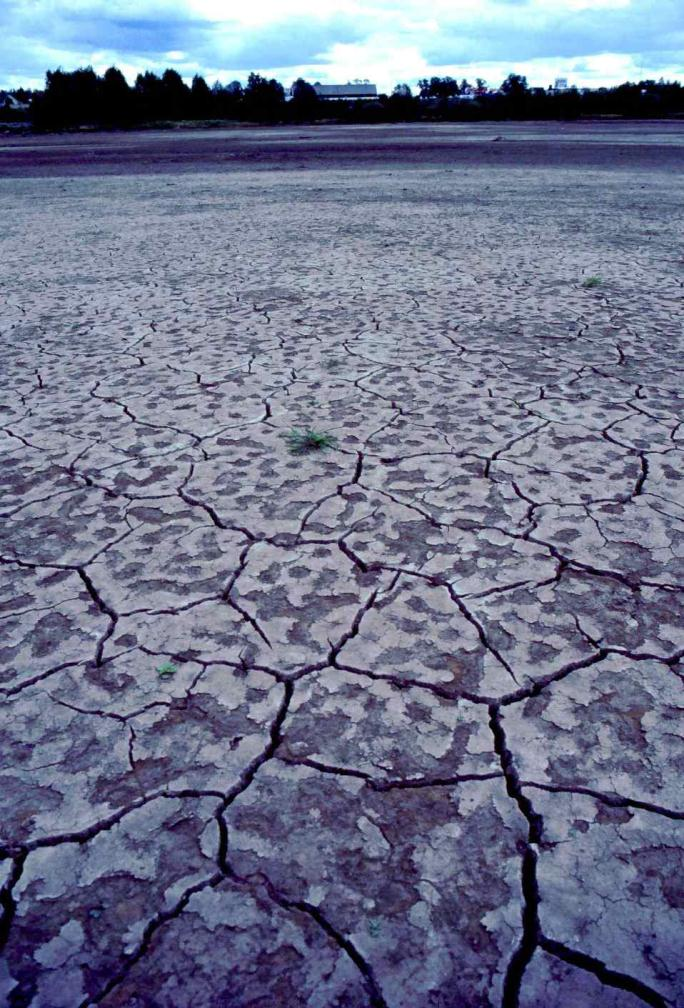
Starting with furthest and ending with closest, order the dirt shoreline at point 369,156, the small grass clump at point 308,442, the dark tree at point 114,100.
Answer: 1. the dark tree at point 114,100
2. the dirt shoreline at point 369,156
3. the small grass clump at point 308,442

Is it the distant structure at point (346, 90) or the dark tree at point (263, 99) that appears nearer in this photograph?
the dark tree at point (263, 99)

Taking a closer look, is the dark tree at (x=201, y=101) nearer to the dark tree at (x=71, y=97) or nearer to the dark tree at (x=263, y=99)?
the dark tree at (x=263, y=99)

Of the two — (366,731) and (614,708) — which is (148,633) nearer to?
(366,731)

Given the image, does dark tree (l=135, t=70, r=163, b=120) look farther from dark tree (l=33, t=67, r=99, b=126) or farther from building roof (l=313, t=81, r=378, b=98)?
building roof (l=313, t=81, r=378, b=98)

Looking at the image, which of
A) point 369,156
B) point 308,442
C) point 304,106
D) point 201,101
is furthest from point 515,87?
point 308,442

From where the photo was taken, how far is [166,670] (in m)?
1.80

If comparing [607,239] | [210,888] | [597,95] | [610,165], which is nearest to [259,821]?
[210,888]

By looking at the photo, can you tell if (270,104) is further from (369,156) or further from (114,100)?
(369,156)

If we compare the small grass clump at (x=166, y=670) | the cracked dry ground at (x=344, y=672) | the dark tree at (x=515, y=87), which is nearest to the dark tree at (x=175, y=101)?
the dark tree at (x=515, y=87)

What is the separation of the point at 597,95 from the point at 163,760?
2202 inches

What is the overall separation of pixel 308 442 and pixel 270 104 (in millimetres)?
54259

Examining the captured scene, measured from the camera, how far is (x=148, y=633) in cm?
192

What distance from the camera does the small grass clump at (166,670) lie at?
1.78m

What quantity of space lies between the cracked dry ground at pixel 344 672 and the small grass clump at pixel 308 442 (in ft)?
0.31
